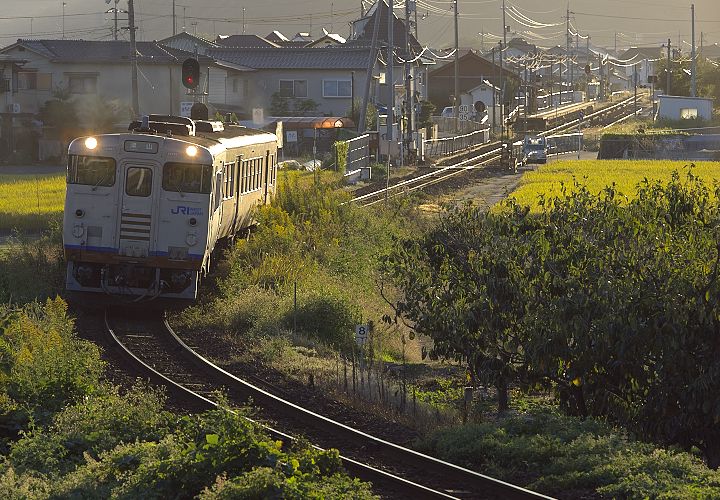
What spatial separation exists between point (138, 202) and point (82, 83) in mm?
39356

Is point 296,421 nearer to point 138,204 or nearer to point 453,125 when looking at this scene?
point 138,204

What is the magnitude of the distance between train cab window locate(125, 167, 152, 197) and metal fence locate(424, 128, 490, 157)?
126ft

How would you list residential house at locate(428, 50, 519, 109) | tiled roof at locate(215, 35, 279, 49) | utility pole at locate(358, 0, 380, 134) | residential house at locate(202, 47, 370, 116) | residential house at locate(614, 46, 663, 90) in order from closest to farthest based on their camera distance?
utility pole at locate(358, 0, 380, 134) → residential house at locate(202, 47, 370, 116) → tiled roof at locate(215, 35, 279, 49) → residential house at locate(428, 50, 519, 109) → residential house at locate(614, 46, 663, 90)

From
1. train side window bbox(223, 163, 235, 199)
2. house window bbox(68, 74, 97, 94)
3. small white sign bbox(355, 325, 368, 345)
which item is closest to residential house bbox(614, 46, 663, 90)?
house window bbox(68, 74, 97, 94)

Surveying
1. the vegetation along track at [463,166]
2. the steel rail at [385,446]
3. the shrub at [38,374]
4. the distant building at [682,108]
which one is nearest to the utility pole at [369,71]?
the vegetation along track at [463,166]

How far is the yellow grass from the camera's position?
2991cm

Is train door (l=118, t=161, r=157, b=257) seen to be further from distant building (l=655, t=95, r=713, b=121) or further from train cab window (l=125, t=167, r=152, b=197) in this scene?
distant building (l=655, t=95, r=713, b=121)

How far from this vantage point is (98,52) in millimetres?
56844

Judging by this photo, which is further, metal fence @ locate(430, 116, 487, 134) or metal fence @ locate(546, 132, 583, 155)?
metal fence @ locate(430, 116, 487, 134)

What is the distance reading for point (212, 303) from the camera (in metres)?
20.2

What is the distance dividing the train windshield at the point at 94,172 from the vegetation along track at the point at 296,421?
2.19 meters

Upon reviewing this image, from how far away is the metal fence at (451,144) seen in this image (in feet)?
192

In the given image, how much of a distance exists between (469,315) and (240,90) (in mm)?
51226

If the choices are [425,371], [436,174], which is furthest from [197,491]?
[436,174]
